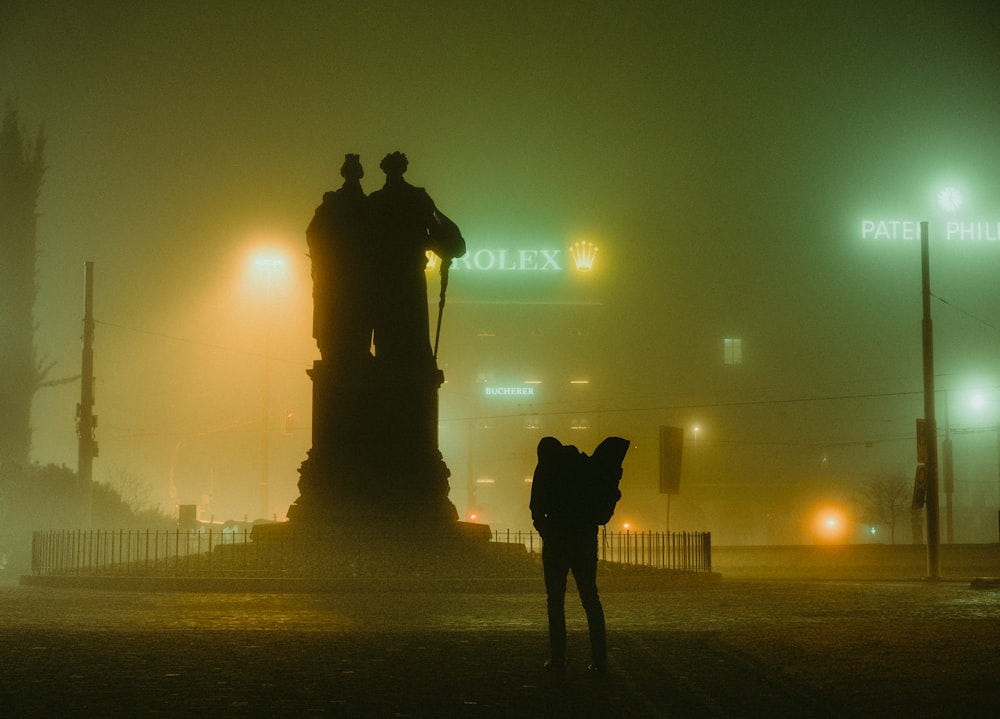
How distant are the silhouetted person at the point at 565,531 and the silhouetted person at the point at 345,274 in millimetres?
14922

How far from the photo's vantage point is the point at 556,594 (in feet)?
34.4

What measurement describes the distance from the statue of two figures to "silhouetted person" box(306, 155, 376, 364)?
2cm

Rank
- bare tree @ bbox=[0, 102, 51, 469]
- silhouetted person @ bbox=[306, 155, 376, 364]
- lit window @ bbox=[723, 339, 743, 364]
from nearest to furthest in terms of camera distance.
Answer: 1. silhouetted person @ bbox=[306, 155, 376, 364]
2. bare tree @ bbox=[0, 102, 51, 469]
3. lit window @ bbox=[723, 339, 743, 364]

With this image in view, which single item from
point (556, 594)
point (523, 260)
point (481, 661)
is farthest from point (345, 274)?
point (523, 260)

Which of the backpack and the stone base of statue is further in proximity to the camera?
the stone base of statue

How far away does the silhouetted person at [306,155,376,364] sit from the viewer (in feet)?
83.0

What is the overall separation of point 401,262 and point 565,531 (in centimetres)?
1532

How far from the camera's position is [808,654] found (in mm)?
11344

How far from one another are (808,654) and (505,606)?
7.68m

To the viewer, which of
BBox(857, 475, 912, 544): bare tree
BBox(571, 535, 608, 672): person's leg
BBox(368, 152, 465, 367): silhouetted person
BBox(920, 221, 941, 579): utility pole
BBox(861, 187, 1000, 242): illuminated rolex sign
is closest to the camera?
BBox(571, 535, 608, 672): person's leg

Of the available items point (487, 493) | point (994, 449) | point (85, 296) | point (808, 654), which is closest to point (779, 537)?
point (994, 449)

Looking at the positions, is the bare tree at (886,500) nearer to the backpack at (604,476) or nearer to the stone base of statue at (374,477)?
the stone base of statue at (374,477)

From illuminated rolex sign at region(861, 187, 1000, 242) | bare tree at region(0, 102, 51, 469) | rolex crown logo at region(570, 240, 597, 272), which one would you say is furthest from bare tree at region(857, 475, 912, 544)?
bare tree at region(0, 102, 51, 469)

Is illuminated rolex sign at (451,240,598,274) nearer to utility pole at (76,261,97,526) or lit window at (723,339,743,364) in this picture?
lit window at (723,339,743,364)
